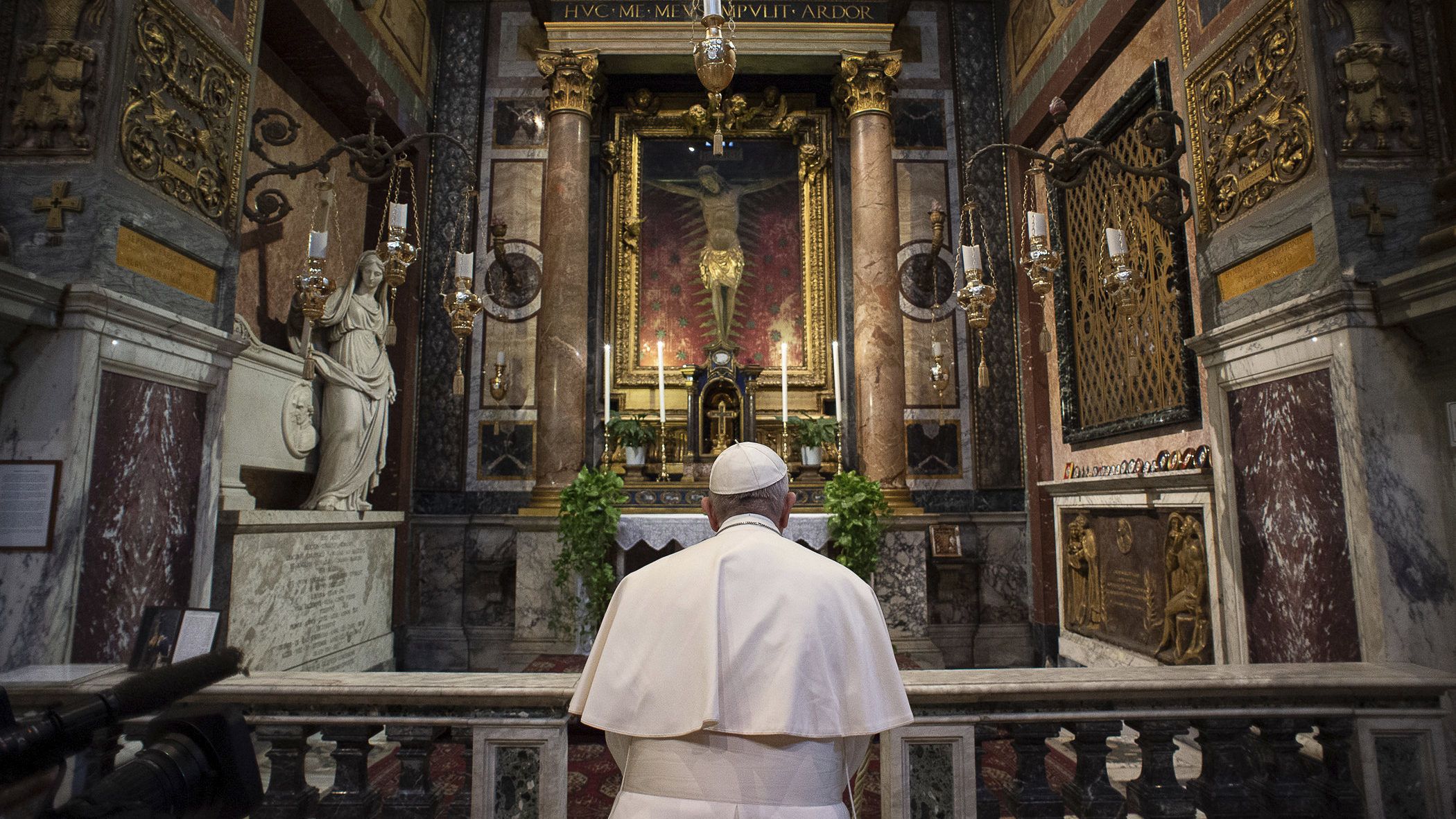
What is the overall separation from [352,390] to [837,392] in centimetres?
485

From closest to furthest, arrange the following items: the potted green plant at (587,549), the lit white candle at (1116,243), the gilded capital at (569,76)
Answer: the lit white candle at (1116,243) < the potted green plant at (587,549) < the gilded capital at (569,76)

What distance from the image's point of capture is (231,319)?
5316 mm

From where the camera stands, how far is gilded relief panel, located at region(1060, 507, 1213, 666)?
17.9ft

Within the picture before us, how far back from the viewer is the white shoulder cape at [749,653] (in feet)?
6.35

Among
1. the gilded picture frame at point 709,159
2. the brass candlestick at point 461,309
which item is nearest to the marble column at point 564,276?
the gilded picture frame at point 709,159

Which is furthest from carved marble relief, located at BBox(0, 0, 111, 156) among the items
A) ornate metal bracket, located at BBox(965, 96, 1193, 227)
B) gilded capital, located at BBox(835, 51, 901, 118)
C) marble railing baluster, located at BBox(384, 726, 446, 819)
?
gilded capital, located at BBox(835, 51, 901, 118)

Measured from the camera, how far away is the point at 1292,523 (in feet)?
14.0

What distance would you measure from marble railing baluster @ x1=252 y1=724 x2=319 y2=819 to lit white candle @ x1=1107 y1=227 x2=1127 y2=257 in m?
5.03

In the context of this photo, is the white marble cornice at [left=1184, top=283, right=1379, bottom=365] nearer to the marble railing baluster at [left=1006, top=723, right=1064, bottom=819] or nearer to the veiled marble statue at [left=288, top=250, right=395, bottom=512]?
the marble railing baluster at [left=1006, top=723, right=1064, bottom=819]

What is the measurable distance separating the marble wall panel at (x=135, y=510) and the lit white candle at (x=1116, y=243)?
5818 millimetres

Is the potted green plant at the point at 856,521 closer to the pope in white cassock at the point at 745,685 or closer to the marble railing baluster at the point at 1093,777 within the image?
the marble railing baluster at the point at 1093,777

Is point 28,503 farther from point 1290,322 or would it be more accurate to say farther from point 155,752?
point 1290,322

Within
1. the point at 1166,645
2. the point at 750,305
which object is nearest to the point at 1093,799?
the point at 1166,645

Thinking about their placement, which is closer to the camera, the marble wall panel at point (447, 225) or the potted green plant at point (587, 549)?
the potted green plant at point (587, 549)
